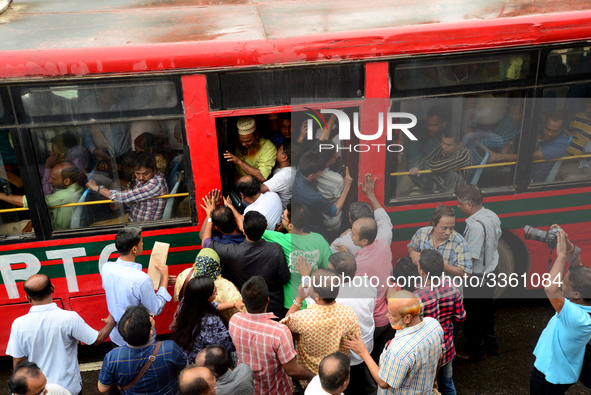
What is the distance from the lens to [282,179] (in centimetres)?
439

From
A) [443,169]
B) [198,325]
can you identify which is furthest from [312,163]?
[198,325]

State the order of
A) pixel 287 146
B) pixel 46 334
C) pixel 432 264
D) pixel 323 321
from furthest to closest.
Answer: pixel 287 146, pixel 432 264, pixel 46 334, pixel 323 321

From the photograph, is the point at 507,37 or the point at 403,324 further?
the point at 507,37

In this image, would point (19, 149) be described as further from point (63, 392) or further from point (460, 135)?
point (460, 135)

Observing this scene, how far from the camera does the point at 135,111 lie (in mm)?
3725

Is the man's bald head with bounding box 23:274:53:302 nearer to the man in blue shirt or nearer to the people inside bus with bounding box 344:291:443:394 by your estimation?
the people inside bus with bounding box 344:291:443:394

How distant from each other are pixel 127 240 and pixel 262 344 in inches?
49.3

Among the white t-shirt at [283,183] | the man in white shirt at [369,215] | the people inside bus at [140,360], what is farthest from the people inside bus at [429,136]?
the people inside bus at [140,360]

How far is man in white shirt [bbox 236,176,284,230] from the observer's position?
4102mm

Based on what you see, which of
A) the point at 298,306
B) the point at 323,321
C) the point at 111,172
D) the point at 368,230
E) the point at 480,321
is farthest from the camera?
the point at 480,321

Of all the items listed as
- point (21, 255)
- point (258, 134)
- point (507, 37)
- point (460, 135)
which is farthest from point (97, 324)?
point (507, 37)

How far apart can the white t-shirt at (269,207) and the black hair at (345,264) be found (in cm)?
86

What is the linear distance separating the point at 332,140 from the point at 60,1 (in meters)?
2.92

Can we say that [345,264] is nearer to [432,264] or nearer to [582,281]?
[432,264]
